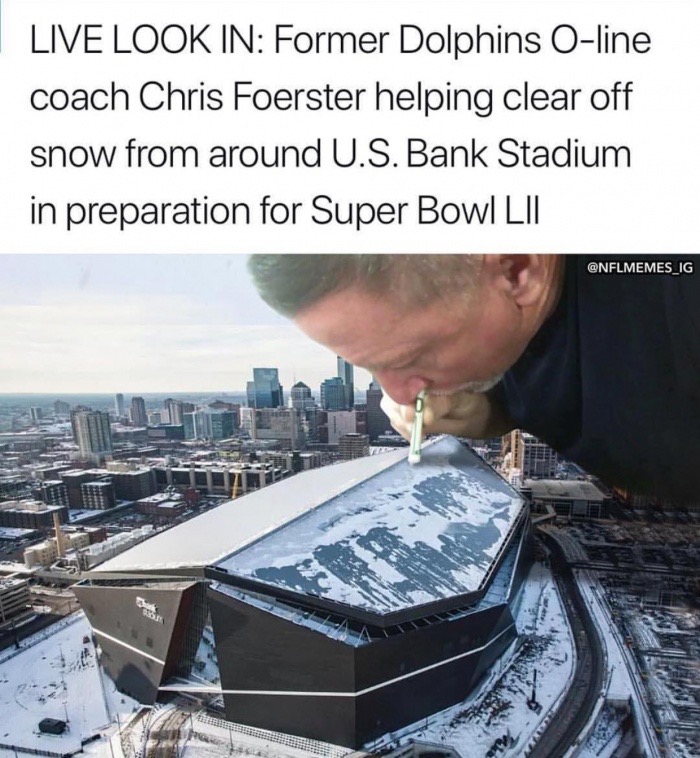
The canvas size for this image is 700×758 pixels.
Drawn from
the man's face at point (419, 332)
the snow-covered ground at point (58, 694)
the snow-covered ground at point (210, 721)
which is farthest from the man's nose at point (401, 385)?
the snow-covered ground at point (58, 694)

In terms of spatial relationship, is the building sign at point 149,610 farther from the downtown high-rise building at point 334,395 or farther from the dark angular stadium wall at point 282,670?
the downtown high-rise building at point 334,395

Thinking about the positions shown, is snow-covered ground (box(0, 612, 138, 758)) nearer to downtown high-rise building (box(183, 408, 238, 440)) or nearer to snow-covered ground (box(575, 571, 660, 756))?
Result: downtown high-rise building (box(183, 408, 238, 440))

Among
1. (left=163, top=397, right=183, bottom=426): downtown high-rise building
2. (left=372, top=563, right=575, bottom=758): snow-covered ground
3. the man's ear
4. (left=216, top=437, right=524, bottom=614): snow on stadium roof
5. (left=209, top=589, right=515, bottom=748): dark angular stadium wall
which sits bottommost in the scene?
(left=372, top=563, right=575, bottom=758): snow-covered ground

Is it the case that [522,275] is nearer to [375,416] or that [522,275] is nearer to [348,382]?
[348,382]

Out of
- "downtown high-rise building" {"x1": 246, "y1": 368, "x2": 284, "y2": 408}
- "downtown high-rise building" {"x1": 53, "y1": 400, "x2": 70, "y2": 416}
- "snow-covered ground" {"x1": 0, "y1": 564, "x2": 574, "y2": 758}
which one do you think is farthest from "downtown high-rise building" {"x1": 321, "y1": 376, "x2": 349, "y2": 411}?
"snow-covered ground" {"x1": 0, "y1": 564, "x2": 574, "y2": 758}

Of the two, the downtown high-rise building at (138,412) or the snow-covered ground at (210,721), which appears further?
the snow-covered ground at (210,721)

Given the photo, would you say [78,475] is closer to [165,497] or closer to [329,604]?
[165,497]
